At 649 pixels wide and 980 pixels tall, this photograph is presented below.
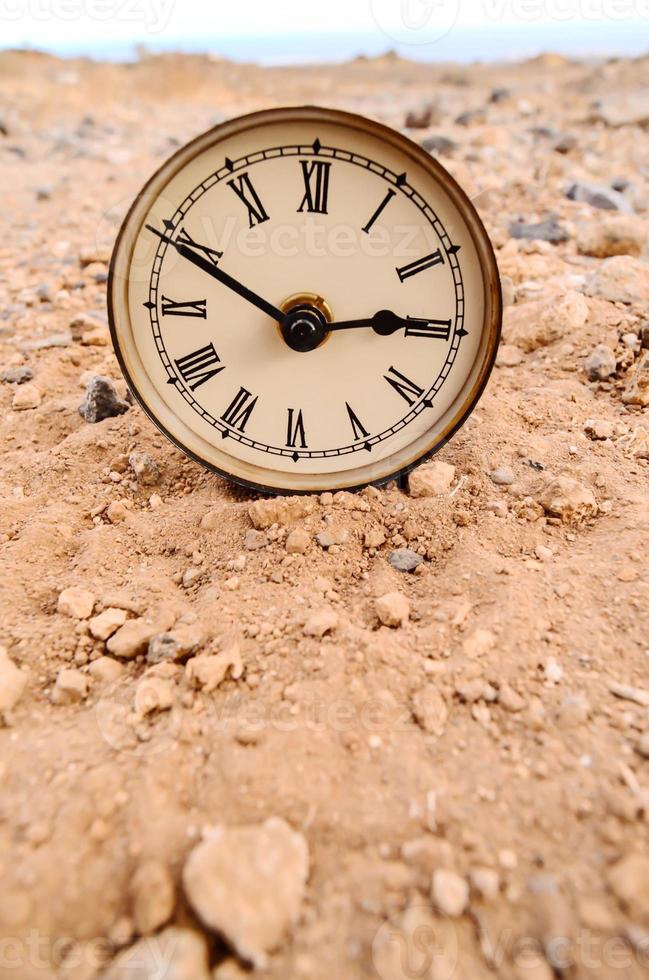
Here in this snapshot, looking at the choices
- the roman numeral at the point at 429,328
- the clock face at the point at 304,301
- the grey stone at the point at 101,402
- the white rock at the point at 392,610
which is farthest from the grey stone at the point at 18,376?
the white rock at the point at 392,610

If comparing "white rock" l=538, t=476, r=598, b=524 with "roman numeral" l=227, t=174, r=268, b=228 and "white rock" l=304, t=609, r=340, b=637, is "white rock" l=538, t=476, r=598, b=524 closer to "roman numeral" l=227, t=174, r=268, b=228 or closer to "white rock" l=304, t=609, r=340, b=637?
"white rock" l=304, t=609, r=340, b=637

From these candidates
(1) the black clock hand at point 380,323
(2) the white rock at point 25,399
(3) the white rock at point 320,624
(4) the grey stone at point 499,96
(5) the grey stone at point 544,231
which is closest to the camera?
(3) the white rock at point 320,624

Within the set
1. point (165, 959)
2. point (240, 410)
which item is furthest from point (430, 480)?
point (165, 959)

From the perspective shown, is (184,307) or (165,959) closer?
(165,959)

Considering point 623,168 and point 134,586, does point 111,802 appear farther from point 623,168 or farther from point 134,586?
point 623,168

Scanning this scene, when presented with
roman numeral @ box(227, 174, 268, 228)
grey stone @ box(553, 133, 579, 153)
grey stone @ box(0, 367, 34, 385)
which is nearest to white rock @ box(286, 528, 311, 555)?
roman numeral @ box(227, 174, 268, 228)

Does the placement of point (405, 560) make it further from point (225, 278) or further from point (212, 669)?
point (225, 278)

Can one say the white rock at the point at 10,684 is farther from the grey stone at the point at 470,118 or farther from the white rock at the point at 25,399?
the grey stone at the point at 470,118
